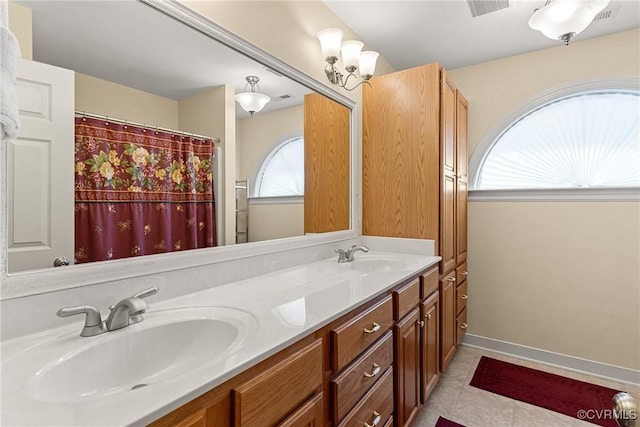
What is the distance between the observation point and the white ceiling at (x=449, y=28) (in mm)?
1986

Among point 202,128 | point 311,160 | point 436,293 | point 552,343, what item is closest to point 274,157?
point 311,160

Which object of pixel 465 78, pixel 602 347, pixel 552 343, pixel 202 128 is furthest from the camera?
pixel 465 78

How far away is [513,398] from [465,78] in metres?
2.62

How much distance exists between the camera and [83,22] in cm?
93

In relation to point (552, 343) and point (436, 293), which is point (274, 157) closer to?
point (436, 293)

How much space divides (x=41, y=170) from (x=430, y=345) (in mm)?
1973

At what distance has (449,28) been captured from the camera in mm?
2236

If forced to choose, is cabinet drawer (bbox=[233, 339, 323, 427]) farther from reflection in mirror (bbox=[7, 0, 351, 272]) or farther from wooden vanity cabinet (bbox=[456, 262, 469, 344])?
wooden vanity cabinet (bbox=[456, 262, 469, 344])

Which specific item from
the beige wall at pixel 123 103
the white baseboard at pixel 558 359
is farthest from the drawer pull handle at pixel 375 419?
the white baseboard at pixel 558 359

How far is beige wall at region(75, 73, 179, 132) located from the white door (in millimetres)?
38

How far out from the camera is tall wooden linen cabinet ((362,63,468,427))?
2.05 metres

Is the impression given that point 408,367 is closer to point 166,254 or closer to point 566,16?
point 166,254

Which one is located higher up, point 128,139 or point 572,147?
point 572,147

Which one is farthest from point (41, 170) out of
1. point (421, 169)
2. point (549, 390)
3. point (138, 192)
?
point (549, 390)
